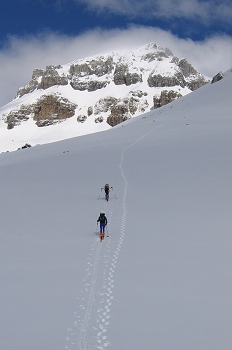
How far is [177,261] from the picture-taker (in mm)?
9398

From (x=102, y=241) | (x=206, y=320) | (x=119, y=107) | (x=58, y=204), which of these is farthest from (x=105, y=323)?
(x=119, y=107)

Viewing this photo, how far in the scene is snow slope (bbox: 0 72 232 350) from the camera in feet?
21.0

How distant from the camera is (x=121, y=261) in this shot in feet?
31.6

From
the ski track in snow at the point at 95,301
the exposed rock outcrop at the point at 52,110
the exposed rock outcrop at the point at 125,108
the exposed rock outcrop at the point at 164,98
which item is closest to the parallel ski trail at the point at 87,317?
the ski track in snow at the point at 95,301

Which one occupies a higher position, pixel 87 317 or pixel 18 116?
pixel 18 116

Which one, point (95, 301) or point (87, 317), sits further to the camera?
point (95, 301)

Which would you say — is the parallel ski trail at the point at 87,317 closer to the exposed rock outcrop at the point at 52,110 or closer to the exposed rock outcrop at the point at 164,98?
the exposed rock outcrop at the point at 164,98

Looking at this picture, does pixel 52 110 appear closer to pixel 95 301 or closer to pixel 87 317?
pixel 95 301

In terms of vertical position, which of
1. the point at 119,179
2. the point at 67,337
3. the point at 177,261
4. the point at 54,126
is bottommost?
the point at 67,337

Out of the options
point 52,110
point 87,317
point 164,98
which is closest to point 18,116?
point 52,110

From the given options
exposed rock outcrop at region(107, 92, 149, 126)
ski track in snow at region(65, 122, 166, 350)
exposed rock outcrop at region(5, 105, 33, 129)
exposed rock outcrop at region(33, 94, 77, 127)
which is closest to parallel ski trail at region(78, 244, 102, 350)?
ski track in snow at region(65, 122, 166, 350)

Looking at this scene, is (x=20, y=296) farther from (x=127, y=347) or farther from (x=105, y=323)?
(x=127, y=347)

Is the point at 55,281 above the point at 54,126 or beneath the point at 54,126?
beneath

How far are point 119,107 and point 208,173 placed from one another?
517 feet
